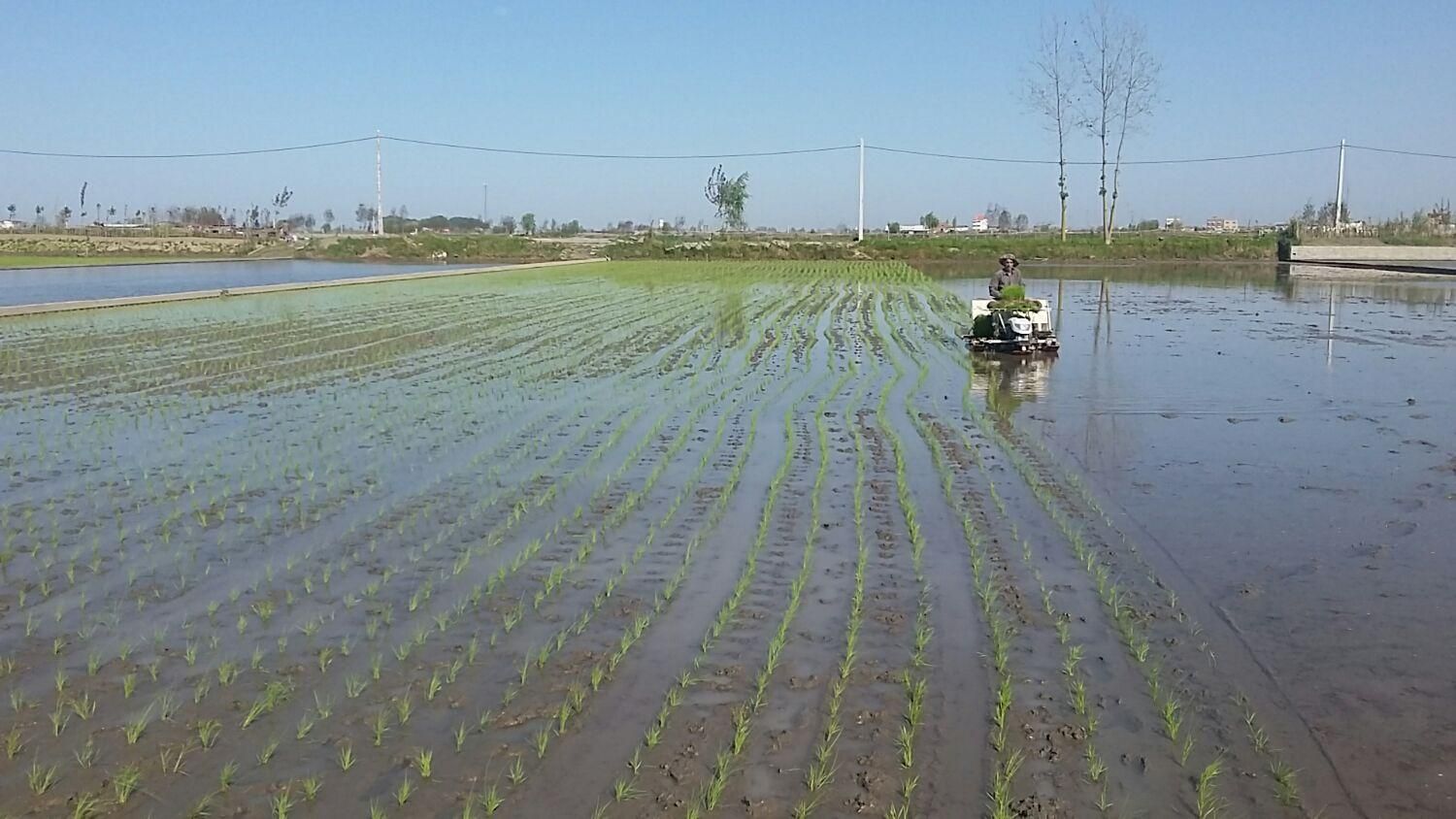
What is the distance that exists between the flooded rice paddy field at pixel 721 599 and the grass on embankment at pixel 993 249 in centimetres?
3551

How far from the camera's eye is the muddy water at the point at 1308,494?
3807 mm

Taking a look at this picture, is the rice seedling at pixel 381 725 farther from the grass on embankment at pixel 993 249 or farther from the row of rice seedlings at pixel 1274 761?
the grass on embankment at pixel 993 249

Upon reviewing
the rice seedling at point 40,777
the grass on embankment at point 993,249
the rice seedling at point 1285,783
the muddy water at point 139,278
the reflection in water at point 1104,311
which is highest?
the grass on embankment at point 993,249

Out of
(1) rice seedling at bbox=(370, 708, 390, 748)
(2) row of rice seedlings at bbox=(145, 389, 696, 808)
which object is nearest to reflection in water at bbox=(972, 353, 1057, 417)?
(2) row of rice seedlings at bbox=(145, 389, 696, 808)

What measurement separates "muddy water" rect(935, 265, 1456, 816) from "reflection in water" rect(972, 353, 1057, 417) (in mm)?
53

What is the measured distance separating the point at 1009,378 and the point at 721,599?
772cm

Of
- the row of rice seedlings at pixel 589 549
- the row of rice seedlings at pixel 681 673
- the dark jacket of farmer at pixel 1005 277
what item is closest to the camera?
the row of rice seedlings at pixel 681 673

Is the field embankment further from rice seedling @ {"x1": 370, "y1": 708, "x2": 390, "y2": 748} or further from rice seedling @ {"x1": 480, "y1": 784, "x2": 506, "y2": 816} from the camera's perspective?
rice seedling @ {"x1": 480, "y1": 784, "x2": 506, "y2": 816}

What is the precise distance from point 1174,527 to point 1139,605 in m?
1.39

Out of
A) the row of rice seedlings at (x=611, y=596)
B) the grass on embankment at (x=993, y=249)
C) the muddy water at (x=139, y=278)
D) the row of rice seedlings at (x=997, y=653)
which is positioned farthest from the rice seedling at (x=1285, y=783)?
the grass on embankment at (x=993, y=249)

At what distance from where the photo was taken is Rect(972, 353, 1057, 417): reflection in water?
10.4 meters

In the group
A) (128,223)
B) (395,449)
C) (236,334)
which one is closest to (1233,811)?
(395,449)

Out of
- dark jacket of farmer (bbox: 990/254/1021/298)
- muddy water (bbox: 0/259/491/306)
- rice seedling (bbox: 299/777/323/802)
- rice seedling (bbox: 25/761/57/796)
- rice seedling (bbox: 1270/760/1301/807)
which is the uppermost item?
dark jacket of farmer (bbox: 990/254/1021/298)

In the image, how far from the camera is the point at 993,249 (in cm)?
4703
